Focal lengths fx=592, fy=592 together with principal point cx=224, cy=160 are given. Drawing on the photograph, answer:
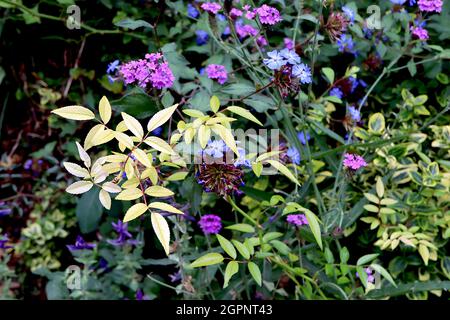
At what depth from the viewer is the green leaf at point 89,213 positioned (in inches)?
78.2

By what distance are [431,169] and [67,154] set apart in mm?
1302

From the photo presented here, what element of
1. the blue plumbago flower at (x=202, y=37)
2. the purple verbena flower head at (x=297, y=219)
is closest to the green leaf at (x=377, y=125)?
the purple verbena flower head at (x=297, y=219)

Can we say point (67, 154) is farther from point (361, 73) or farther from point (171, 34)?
point (361, 73)

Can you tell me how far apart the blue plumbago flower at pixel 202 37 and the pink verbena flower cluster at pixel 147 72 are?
615 mm

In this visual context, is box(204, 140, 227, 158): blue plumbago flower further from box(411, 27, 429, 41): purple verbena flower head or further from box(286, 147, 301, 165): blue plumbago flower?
box(411, 27, 429, 41): purple verbena flower head

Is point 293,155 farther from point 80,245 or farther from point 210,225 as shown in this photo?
point 80,245

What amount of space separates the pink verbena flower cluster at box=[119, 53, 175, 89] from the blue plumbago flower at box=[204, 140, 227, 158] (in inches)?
Result: 7.5

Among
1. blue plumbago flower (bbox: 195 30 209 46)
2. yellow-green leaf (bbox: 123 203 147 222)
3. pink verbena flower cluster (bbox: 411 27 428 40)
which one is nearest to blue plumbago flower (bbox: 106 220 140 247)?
blue plumbago flower (bbox: 195 30 209 46)

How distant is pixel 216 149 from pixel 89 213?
956mm

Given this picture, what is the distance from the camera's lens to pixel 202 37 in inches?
73.9

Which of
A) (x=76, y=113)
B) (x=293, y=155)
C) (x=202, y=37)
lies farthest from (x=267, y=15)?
(x=202, y=37)

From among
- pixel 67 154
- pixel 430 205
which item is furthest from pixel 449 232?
pixel 67 154
